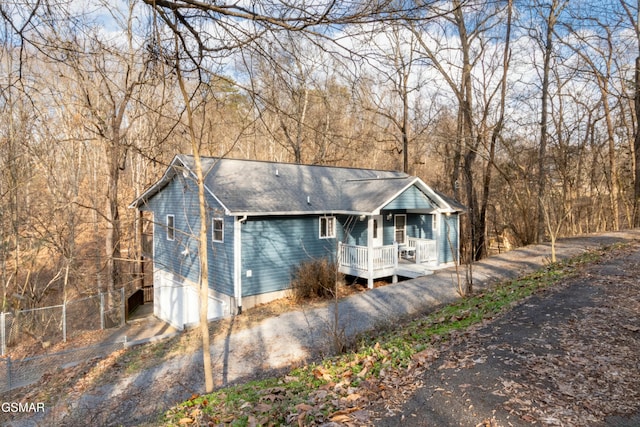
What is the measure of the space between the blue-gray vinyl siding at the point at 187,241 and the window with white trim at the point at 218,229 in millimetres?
151

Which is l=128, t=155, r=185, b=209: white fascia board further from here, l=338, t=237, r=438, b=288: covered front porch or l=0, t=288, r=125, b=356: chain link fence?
l=338, t=237, r=438, b=288: covered front porch

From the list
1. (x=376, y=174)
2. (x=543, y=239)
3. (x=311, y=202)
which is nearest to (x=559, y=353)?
(x=311, y=202)

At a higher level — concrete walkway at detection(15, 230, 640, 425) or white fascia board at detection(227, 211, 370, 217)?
white fascia board at detection(227, 211, 370, 217)

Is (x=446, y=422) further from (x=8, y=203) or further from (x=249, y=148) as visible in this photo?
(x=249, y=148)

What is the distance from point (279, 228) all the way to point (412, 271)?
5.31 m

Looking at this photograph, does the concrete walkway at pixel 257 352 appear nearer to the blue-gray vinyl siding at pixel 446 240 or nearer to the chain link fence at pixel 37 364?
the chain link fence at pixel 37 364

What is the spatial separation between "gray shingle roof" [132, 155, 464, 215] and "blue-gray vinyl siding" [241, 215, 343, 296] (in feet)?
1.78

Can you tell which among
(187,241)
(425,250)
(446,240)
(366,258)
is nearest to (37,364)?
(187,241)

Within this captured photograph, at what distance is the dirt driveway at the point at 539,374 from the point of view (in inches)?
124

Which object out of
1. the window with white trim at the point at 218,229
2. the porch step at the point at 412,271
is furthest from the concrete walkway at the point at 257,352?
the window with white trim at the point at 218,229

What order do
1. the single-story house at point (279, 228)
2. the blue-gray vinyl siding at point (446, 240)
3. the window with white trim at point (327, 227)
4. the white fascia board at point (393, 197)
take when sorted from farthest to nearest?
the blue-gray vinyl siding at point (446, 240), the window with white trim at point (327, 227), the white fascia board at point (393, 197), the single-story house at point (279, 228)

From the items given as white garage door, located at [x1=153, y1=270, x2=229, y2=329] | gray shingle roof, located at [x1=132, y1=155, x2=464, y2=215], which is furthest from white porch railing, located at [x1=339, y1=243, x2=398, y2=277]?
white garage door, located at [x1=153, y1=270, x2=229, y2=329]

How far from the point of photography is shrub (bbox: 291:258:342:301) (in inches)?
484

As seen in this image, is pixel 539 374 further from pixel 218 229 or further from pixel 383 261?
pixel 218 229
